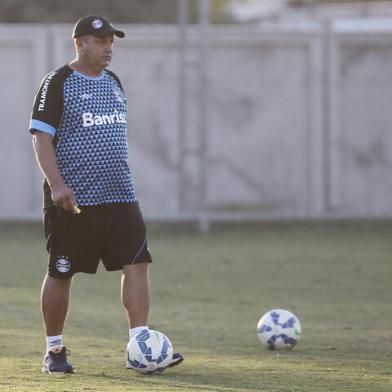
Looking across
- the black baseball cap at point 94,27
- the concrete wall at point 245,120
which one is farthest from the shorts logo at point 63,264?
the concrete wall at point 245,120

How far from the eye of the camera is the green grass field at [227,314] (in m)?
7.10

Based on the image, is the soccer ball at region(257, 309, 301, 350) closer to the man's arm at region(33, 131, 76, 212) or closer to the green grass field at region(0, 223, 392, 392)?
the green grass field at region(0, 223, 392, 392)

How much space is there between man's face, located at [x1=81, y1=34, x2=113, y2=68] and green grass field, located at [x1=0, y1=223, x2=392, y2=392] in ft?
6.23

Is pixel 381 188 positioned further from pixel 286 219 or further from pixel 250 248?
pixel 250 248

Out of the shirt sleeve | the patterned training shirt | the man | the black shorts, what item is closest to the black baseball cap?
the man

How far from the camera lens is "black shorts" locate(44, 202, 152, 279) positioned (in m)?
7.27

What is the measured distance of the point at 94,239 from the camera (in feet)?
24.1

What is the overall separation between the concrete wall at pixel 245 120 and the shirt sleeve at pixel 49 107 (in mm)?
11018

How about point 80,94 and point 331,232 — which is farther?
point 331,232

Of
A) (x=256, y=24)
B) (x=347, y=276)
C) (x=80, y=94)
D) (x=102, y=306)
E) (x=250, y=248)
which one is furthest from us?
(x=256, y=24)

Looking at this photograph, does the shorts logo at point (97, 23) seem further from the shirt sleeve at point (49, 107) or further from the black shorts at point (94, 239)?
the black shorts at point (94, 239)

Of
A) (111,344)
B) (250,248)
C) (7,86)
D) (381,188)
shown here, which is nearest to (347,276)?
(250,248)

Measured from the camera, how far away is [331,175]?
19.0 m

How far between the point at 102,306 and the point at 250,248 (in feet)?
18.6
